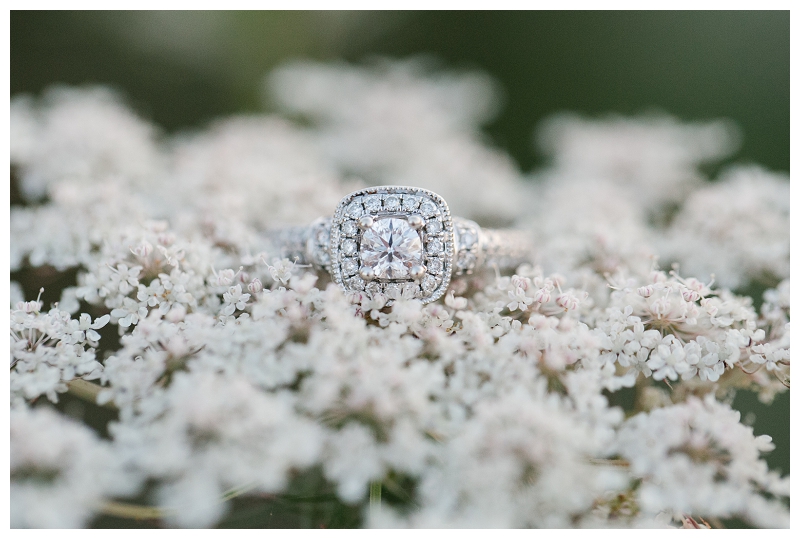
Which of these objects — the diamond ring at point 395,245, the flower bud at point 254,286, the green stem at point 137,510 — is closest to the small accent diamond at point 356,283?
the diamond ring at point 395,245

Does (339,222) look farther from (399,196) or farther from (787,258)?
(787,258)

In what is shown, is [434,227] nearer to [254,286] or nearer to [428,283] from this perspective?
[428,283]

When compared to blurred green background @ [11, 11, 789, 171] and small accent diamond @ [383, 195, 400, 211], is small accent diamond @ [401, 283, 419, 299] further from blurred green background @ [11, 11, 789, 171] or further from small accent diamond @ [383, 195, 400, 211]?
blurred green background @ [11, 11, 789, 171]

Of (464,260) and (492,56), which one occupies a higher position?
(492,56)

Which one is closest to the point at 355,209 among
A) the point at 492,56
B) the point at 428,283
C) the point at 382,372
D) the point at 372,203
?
the point at 372,203

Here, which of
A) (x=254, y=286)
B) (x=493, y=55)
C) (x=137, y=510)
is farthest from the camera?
(x=493, y=55)
